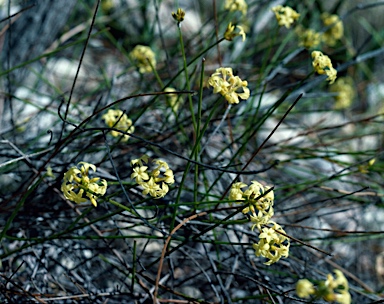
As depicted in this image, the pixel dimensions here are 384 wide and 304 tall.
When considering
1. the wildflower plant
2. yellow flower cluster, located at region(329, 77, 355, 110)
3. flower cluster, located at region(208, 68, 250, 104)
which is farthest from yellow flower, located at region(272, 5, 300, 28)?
yellow flower cluster, located at region(329, 77, 355, 110)

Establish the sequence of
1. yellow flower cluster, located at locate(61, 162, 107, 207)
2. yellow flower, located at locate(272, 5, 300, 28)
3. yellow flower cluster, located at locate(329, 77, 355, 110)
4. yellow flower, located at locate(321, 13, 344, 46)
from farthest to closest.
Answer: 1. yellow flower cluster, located at locate(329, 77, 355, 110)
2. yellow flower, located at locate(321, 13, 344, 46)
3. yellow flower, located at locate(272, 5, 300, 28)
4. yellow flower cluster, located at locate(61, 162, 107, 207)

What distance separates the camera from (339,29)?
1.91 meters

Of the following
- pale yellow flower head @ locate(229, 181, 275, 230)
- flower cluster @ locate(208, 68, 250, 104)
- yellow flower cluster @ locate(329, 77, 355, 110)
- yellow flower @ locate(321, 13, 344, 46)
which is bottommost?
yellow flower cluster @ locate(329, 77, 355, 110)

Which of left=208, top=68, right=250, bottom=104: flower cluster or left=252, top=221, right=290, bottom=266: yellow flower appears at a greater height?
left=208, top=68, right=250, bottom=104: flower cluster

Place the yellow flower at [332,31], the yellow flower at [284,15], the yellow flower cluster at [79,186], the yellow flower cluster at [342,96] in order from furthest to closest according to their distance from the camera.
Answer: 1. the yellow flower cluster at [342,96]
2. the yellow flower at [332,31]
3. the yellow flower at [284,15]
4. the yellow flower cluster at [79,186]

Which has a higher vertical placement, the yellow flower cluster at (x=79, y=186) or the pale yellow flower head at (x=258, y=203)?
the yellow flower cluster at (x=79, y=186)

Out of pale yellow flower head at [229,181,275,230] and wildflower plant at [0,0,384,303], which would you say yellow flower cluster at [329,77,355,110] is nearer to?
wildflower plant at [0,0,384,303]

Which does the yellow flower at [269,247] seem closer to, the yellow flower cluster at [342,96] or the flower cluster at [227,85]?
the flower cluster at [227,85]

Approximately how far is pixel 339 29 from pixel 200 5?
149 centimetres

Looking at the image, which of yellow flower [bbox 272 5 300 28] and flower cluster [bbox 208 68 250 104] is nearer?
flower cluster [bbox 208 68 250 104]

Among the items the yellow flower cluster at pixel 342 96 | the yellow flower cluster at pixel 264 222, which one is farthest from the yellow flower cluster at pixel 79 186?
the yellow flower cluster at pixel 342 96

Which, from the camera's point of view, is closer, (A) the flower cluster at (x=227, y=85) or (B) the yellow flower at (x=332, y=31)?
(A) the flower cluster at (x=227, y=85)

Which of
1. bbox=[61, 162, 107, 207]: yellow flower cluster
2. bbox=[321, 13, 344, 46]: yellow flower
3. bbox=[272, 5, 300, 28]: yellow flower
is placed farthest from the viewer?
bbox=[321, 13, 344, 46]: yellow flower

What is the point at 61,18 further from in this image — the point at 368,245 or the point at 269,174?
the point at 368,245
